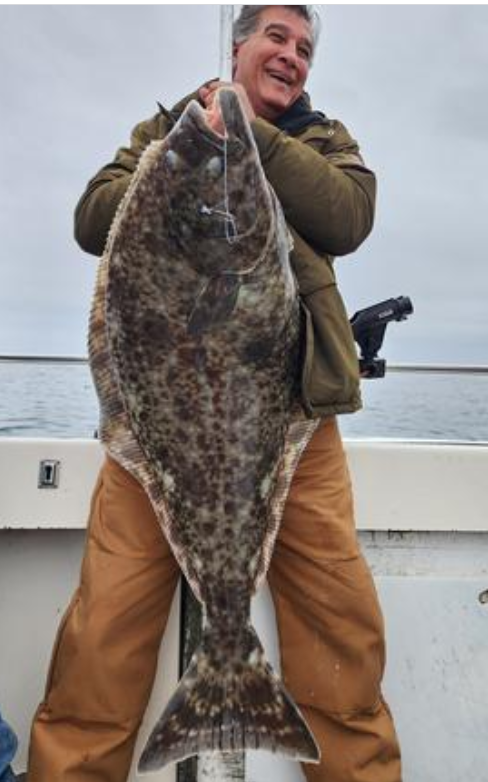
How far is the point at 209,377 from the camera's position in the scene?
6.47ft

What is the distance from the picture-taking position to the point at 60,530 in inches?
118

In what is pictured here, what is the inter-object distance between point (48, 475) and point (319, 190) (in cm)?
155

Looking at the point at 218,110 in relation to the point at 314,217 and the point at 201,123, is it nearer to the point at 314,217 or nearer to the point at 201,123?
the point at 201,123

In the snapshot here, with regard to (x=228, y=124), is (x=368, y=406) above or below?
below

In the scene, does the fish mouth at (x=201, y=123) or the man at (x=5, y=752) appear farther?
the man at (x=5, y=752)

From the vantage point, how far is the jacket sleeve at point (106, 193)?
7.07 feet

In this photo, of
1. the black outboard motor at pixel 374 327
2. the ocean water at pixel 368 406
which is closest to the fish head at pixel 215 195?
the black outboard motor at pixel 374 327

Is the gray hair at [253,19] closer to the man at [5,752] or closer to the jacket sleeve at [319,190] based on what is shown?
the jacket sleeve at [319,190]

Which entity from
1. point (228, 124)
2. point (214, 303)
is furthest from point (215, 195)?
point (214, 303)

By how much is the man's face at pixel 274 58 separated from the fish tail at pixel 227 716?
1.79 meters

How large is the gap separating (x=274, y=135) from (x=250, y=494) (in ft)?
3.30

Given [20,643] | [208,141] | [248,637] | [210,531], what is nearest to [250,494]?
[210,531]

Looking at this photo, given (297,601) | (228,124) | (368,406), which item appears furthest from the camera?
(368,406)

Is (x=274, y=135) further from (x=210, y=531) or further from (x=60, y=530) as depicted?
(x=60, y=530)
